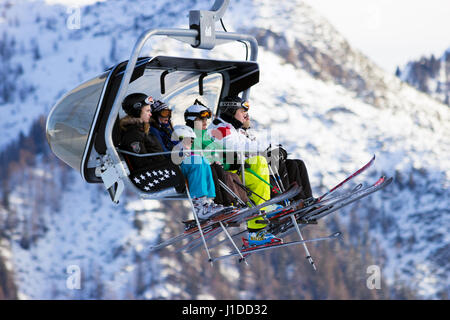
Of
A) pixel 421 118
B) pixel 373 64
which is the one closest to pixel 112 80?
pixel 421 118

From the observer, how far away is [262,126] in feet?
231

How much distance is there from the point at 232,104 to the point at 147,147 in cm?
124


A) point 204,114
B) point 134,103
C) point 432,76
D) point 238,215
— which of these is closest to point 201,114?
point 204,114

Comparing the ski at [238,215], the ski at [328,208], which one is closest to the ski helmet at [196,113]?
the ski at [238,215]

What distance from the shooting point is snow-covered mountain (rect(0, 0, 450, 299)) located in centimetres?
9481

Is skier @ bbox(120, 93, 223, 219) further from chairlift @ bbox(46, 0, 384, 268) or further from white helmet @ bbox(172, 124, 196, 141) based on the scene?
white helmet @ bbox(172, 124, 196, 141)

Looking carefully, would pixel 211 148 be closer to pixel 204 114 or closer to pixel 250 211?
pixel 204 114

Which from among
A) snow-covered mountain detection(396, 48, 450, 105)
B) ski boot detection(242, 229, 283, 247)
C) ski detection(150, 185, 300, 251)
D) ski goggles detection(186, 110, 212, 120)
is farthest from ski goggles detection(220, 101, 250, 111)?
snow-covered mountain detection(396, 48, 450, 105)

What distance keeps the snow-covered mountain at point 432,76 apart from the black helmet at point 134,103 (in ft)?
456

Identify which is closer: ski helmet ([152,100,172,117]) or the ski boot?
ski helmet ([152,100,172,117])

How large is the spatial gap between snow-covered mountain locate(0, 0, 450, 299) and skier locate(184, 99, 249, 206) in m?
73.1

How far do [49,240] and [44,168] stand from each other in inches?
435

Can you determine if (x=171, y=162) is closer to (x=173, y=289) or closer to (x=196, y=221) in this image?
(x=196, y=221)

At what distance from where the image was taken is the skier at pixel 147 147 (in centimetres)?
785
